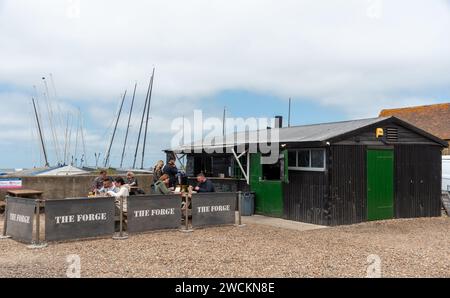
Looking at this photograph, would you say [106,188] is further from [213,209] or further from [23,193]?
[213,209]

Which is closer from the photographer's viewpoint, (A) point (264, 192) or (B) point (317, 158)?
(B) point (317, 158)

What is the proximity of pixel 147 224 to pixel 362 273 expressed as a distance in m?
5.22

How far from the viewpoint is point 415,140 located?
14820mm

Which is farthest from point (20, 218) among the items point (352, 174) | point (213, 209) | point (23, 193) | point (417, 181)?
point (417, 181)

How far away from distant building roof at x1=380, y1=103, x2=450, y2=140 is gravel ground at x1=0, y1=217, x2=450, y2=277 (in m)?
17.4

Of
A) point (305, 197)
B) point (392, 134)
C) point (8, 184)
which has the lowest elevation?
point (305, 197)

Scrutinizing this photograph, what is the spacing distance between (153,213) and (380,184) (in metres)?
7.15

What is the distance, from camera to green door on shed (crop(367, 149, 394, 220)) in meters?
13.7

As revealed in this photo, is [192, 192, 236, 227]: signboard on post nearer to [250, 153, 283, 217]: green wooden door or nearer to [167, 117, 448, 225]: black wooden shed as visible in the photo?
[167, 117, 448, 225]: black wooden shed

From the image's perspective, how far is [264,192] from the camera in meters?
15.0

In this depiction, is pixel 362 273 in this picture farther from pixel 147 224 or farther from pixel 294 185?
pixel 294 185

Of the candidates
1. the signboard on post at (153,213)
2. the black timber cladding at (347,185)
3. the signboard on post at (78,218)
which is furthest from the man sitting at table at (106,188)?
the black timber cladding at (347,185)

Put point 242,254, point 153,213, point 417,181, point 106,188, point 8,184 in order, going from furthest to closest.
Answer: point 417,181
point 8,184
point 106,188
point 153,213
point 242,254
